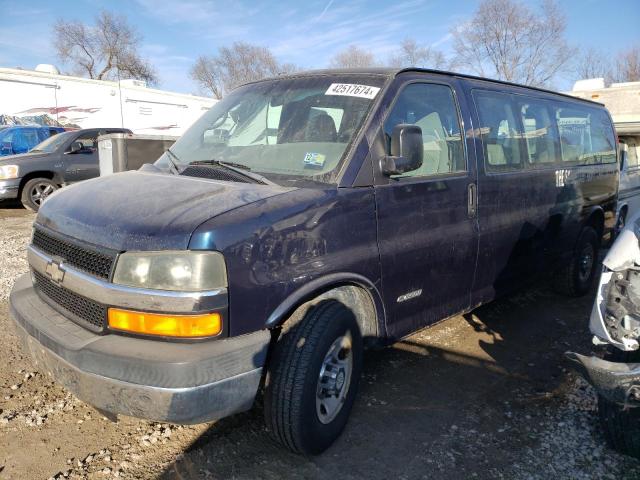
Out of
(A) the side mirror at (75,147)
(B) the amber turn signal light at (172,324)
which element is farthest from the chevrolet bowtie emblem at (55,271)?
(A) the side mirror at (75,147)

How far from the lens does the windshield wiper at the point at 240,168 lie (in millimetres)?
2800

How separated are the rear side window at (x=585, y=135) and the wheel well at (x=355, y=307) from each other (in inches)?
116

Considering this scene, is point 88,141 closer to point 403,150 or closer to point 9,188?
point 9,188

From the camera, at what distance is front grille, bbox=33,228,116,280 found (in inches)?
90.6

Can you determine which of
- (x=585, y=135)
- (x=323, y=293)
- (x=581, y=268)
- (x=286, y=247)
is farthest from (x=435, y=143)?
(x=581, y=268)

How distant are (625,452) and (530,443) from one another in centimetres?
49

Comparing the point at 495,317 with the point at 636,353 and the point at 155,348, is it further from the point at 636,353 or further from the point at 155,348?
the point at 155,348

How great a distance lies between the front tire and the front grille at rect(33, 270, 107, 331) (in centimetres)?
85

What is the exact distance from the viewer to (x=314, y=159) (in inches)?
113

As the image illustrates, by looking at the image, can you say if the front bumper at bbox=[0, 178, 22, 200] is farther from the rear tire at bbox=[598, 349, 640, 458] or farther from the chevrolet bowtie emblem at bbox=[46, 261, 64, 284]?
the rear tire at bbox=[598, 349, 640, 458]

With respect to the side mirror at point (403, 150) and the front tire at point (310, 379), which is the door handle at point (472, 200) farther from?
the front tire at point (310, 379)

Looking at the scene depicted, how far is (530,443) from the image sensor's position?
2889 mm

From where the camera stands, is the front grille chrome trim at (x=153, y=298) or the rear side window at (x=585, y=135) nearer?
the front grille chrome trim at (x=153, y=298)

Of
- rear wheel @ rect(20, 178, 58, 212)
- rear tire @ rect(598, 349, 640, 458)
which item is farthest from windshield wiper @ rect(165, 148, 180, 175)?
rear wheel @ rect(20, 178, 58, 212)
